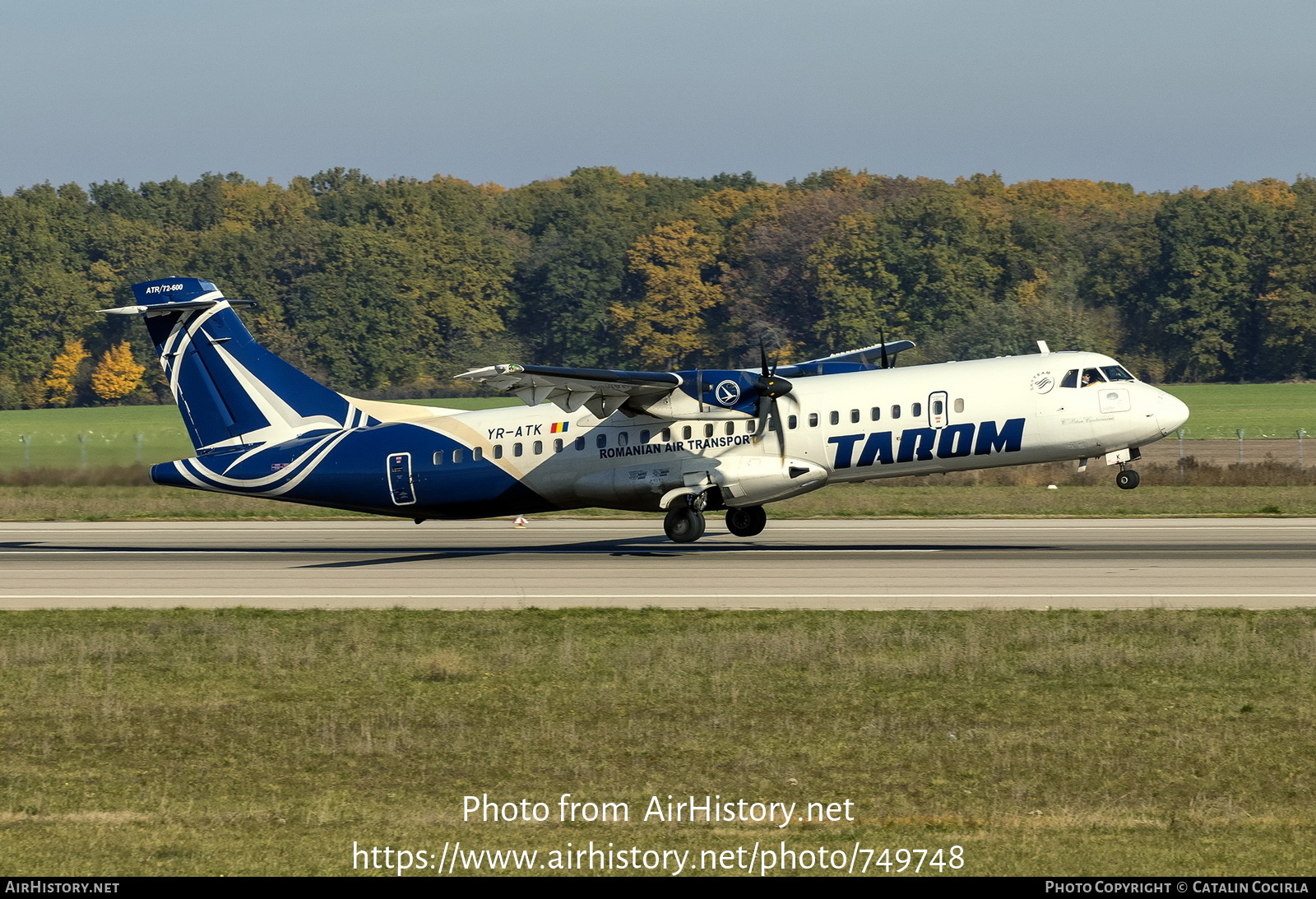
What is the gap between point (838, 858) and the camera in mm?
10867

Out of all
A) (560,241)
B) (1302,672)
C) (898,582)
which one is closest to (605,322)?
(560,241)

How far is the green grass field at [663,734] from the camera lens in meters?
11.5

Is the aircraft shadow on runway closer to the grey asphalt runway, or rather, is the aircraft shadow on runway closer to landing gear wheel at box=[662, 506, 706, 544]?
the grey asphalt runway

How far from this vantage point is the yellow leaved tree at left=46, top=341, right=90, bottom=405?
113 meters

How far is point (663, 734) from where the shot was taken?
50.8ft

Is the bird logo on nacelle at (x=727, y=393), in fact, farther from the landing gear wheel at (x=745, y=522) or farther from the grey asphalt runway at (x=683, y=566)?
the landing gear wheel at (x=745, y=522)

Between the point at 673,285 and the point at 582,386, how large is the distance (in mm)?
93266

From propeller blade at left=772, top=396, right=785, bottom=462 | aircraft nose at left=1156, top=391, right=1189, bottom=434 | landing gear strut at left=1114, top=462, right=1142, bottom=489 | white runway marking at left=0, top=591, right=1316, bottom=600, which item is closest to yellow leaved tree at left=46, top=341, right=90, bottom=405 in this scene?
white runway marking at left=0, top=591, right=1316, bottom=600

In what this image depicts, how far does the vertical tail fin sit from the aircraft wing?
248 inches

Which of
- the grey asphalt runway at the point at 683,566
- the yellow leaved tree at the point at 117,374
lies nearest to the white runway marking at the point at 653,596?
the grey asphalt runway at the point at 683,566

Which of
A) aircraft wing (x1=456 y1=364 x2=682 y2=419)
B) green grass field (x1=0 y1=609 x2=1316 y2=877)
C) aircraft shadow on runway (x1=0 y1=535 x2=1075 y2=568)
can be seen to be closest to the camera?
green grass field (x1=0 y1=609 x2=1316 y2=877)

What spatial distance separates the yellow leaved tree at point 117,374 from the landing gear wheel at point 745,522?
84.7m

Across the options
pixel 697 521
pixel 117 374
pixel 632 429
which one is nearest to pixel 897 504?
pixel 697 521

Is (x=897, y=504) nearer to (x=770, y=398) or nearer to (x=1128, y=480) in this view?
(x=770, y=398)
